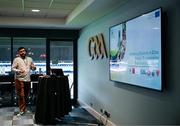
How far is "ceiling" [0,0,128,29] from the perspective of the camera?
464 cm

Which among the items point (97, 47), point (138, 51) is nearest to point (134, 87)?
point (138, 51)

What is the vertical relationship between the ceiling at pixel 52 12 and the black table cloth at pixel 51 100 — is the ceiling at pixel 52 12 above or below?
above

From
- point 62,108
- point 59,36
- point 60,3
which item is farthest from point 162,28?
point 59,36

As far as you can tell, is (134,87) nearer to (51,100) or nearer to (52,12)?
(51,100)

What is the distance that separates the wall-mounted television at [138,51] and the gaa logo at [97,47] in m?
0.75

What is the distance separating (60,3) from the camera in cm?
504

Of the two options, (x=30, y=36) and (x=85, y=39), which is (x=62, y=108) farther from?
(x=30, y=36)

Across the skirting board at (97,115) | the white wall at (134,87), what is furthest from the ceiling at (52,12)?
the skirting board at (97,115)

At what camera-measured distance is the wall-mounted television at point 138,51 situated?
3104 millimetres

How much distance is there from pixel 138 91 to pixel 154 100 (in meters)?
0.47

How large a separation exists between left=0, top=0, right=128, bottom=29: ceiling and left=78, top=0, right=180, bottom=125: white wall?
10.7 inches

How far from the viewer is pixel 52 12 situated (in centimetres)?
599

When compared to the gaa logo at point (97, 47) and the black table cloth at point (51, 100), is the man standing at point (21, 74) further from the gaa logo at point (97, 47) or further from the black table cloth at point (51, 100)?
the gaa logo at point (97, 47)

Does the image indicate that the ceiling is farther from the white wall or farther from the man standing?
the man standing
